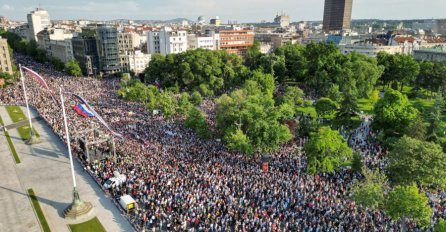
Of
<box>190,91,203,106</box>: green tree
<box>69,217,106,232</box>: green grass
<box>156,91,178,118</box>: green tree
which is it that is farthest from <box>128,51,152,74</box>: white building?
<box>69,217,106,232</box>: green grass

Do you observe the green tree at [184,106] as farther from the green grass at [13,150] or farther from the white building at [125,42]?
the white building at [125,42]

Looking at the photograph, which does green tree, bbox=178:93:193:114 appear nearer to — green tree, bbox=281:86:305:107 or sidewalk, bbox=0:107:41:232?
green tree, bbox=281:86:305:107

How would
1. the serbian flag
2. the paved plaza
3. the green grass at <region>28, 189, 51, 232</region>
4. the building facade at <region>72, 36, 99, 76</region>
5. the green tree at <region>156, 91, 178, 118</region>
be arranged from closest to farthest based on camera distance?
the green grass at <region>28, 189, 51, 232</region> < the paved plaza < the serbian flag < the green tree at <region>156, 91, 178, 118</region> < the building facade at <region>72, 36, 99, 76</region>

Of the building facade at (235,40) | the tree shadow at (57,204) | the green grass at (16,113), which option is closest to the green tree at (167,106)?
the green grass at (16,113)

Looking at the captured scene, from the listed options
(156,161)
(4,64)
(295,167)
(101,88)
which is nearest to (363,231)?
(295,167)

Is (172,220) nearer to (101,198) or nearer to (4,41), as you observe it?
(101,198)

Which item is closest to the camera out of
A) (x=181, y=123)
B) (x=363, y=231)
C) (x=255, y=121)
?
(x=363, y=231)

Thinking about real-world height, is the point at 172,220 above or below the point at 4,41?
below
